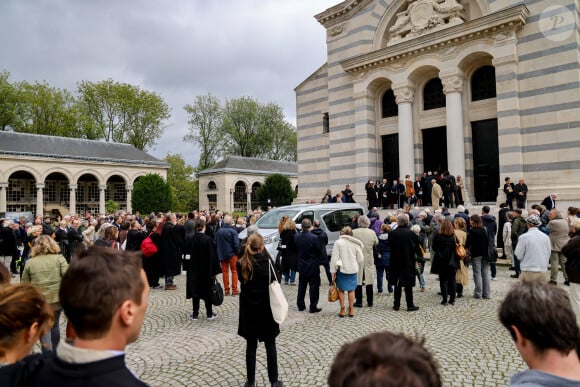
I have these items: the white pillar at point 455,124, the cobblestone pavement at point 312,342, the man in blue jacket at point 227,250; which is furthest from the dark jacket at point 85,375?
the white pillar at point 455,124

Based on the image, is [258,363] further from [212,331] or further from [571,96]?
[571,96]

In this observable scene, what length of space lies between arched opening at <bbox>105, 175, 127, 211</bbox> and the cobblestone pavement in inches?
1663

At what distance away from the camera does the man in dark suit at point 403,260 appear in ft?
25.0

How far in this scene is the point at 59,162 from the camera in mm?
39719

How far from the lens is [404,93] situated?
64.2 ft

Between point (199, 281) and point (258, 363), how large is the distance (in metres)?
2.60

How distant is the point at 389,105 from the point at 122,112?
42091mm

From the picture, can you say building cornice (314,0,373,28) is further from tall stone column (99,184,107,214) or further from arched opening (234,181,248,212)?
tall stone column (99,184,107,214)

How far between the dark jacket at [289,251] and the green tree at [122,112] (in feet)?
155

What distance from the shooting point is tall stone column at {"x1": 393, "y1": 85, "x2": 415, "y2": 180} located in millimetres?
19641

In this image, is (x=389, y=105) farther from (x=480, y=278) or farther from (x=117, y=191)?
(x=117, y=191)

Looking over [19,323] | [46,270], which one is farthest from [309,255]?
[19,323]

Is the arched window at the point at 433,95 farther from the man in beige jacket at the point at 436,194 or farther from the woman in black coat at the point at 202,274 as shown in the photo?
the woman in black coat at the point at 202,274

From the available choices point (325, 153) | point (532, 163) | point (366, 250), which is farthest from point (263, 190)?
point (366, 250)
